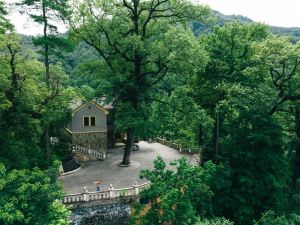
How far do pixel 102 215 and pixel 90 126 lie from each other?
14.4 meters

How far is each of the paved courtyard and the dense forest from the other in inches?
78.4

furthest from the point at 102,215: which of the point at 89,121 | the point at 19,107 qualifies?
the point at 89,121

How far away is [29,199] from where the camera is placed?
15.1 meters

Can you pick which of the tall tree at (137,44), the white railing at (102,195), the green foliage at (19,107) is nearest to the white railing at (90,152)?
the tall tree at (137,44)

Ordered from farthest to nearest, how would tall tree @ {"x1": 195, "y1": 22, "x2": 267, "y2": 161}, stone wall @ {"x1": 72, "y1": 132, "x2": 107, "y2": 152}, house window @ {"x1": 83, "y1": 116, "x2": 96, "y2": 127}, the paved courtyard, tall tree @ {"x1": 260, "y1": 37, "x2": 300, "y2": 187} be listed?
house window @ {"x1": 83, "y1": 116, "x2": 96, "y2": 127} < stone wall @ {"x1": 72, "y1": 132, "x2": 107, "y2": 152} < tall tree @ {"x1": 195, "y1": 22, "x2": 267, "y2": 161} < the paved courtyard < tall tree @ {"x1": 260, "y1": 37, "x2": 300, "y2": 187}

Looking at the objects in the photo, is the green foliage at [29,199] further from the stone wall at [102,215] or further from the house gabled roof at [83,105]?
the house gabled roof at [83,105]

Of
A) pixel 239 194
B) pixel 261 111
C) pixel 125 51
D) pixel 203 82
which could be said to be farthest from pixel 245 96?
pixel 125 51

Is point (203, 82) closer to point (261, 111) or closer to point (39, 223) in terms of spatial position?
point (261, 111)

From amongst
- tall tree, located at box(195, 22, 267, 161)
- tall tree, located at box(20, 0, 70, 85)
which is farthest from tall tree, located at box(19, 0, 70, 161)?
tall tree, located at box(195, 22, 267, 161)

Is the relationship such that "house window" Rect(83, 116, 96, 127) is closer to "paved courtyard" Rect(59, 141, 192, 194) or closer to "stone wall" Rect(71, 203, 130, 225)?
"paved courtyard" Rect(59, 141, 192, 194)

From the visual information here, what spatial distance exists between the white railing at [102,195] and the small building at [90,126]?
42.4 feet

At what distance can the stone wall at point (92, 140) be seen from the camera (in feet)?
112

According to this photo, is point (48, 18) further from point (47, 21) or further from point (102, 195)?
point (102, 195)

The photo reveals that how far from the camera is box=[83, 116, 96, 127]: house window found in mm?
34375
